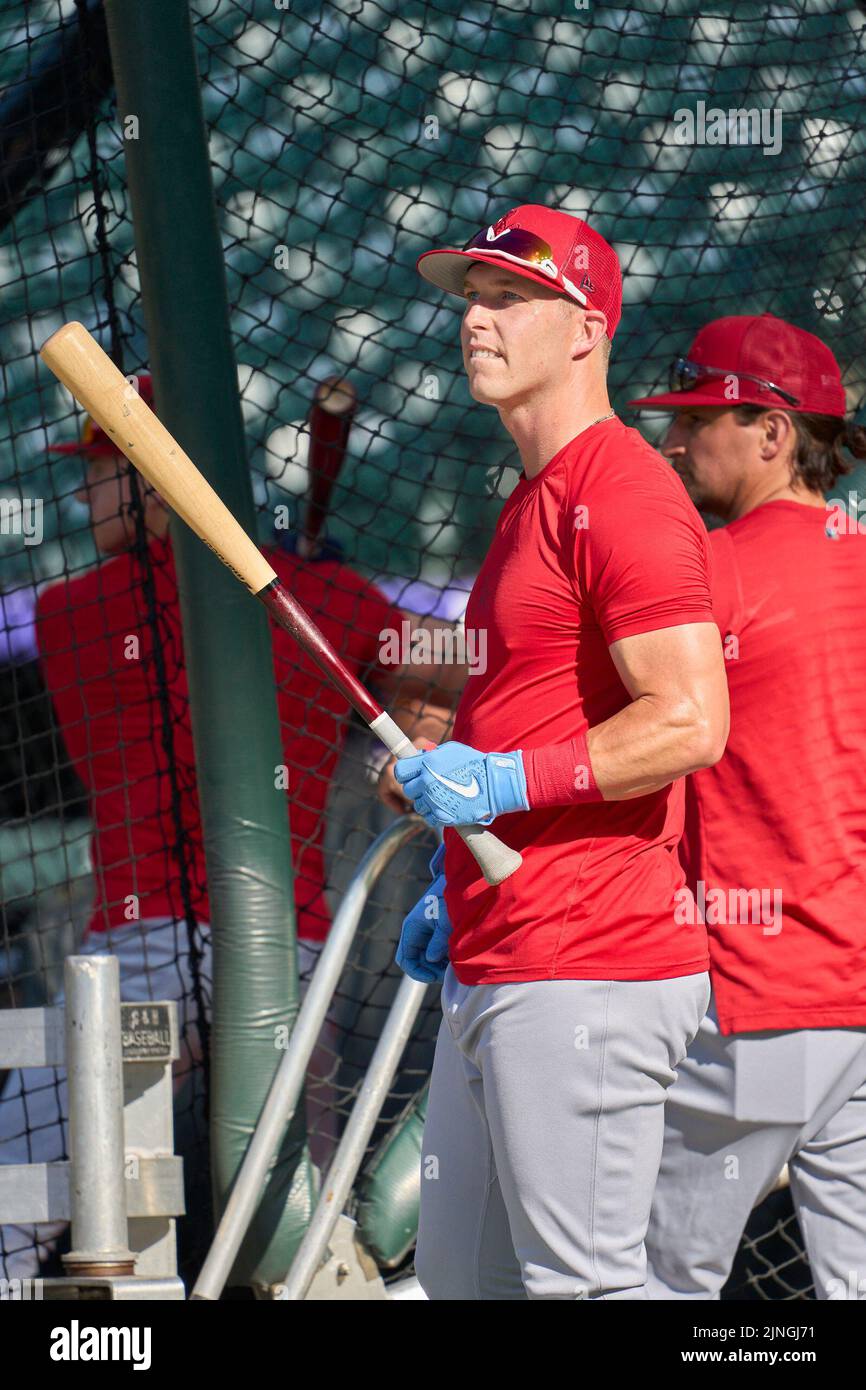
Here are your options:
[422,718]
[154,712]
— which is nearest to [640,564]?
[422,718]

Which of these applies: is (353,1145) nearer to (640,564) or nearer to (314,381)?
(640,564)

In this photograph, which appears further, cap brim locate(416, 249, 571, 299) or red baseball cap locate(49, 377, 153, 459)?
red baseball cap locate(49, 377, 153, 459)

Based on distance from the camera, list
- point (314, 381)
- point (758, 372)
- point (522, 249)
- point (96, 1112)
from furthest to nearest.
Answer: point (314, 381) → point (758, 372) → point (96, 1112) → point (522, 249)

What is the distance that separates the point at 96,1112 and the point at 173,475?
3.55 feet

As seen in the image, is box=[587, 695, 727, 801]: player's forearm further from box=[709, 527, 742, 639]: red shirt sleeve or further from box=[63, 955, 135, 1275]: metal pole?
box=[63, 955, 135, 1275]: metal pole

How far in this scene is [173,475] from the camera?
7.60 feet

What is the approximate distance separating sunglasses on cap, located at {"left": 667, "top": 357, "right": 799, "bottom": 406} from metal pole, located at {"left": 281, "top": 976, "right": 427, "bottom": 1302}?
45.9 inches

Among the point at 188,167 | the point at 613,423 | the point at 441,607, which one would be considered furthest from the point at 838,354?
the point at 613,423

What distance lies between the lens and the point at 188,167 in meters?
3.15

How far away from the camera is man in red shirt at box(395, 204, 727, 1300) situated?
6.55 ft

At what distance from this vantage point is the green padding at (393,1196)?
3180 mm

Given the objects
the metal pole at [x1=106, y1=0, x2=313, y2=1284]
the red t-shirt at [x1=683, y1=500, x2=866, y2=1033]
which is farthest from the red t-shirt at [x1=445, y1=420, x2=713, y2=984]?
the metal pole at [x1=106, y1=0, x2=313, y2=1284]

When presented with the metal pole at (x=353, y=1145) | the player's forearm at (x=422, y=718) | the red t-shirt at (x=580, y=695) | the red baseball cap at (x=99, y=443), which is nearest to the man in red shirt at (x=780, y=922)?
the red t-shirt at (x=580, y=695)
